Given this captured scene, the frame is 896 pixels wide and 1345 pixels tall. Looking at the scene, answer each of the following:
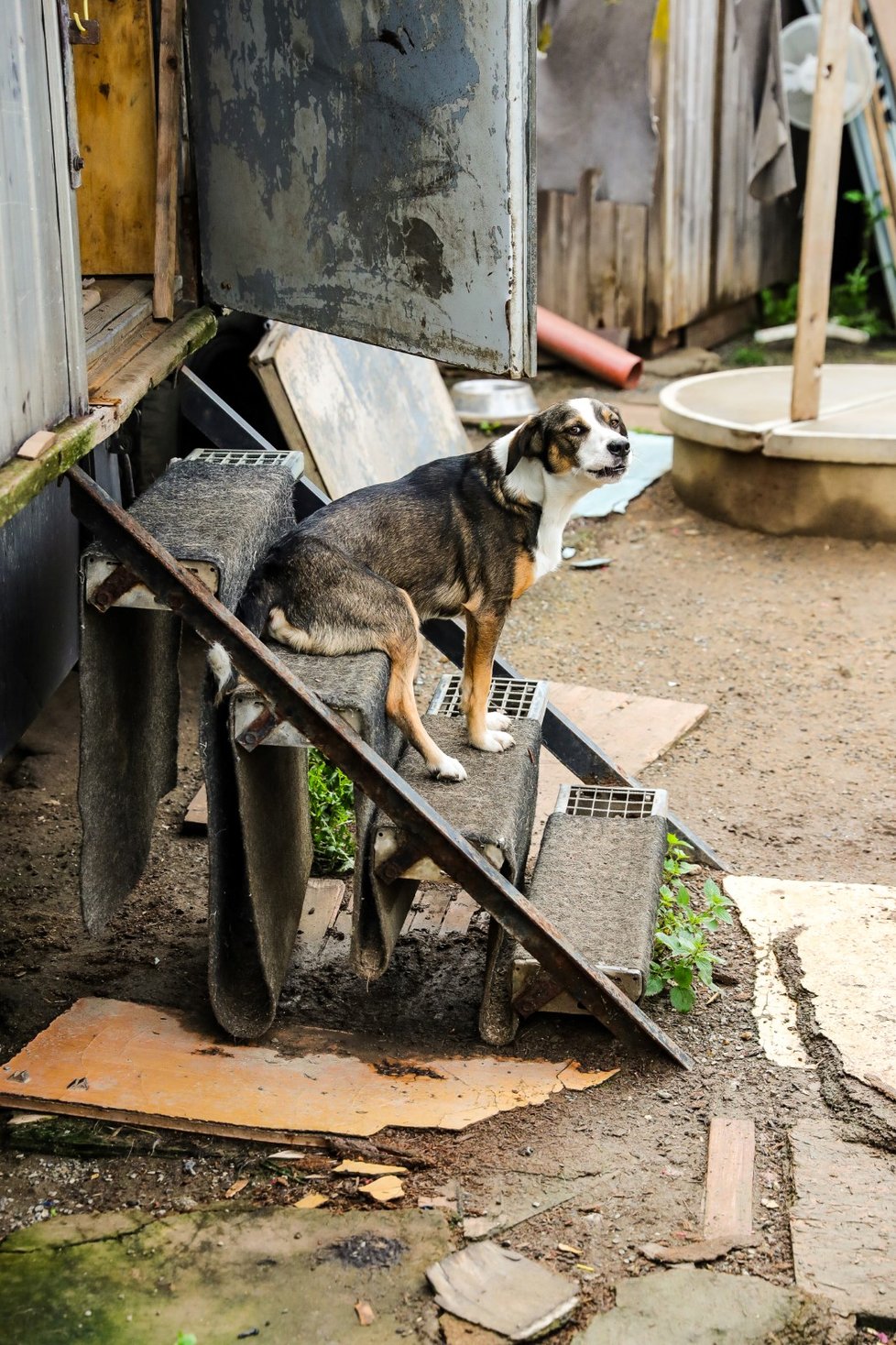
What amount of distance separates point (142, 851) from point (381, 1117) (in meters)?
0.95

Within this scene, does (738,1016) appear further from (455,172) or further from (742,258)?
(742,258)

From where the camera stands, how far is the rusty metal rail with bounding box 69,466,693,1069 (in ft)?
10.4

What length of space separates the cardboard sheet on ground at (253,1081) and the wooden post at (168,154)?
1.97 m

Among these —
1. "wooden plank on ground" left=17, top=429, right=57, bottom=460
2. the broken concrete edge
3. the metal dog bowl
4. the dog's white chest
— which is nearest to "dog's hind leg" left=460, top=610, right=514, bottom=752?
the dog's white chest

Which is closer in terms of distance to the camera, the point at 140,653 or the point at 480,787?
the point at 140,653

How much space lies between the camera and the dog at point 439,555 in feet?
11.8

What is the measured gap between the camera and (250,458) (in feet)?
14.0

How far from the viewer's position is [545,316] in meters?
9.75

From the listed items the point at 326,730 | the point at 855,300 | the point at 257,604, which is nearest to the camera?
the point at 326,730

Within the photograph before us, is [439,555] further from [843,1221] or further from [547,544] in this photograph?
[843,1221]

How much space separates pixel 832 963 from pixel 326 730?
1572 mm

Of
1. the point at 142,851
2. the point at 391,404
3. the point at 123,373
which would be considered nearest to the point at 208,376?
the point at 391,404

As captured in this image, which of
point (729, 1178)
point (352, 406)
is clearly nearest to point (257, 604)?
point (729, 1178)

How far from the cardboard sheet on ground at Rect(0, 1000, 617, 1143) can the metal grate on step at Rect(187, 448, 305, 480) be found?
1586 mm
